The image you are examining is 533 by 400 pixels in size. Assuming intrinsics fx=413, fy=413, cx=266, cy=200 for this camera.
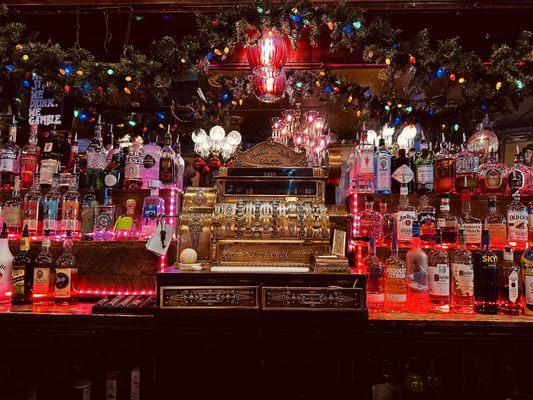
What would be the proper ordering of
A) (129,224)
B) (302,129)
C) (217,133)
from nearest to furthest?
(129,224) < (217,133) < (302,129)

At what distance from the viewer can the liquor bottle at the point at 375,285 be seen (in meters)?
2.70

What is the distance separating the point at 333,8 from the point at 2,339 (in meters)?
3.19

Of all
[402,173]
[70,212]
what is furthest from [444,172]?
[70,212]

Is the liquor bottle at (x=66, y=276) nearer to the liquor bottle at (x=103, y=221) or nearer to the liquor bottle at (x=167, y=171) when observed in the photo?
the liquor bottle at (x=103, y=221)

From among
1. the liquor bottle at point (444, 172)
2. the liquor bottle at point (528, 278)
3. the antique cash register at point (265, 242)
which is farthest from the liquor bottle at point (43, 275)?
the liquor bottle at point (528, 278)

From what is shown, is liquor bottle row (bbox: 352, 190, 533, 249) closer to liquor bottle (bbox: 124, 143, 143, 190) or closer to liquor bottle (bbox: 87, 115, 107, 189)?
liquor bottle (bbox: 124, 143, 143, 190)

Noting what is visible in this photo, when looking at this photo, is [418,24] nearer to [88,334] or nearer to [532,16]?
Answer: [532,16]

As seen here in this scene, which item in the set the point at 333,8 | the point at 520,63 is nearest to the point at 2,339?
the point at 333,8

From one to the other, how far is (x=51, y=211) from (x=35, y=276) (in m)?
0.49

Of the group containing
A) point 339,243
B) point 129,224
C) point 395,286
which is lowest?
point 395,286

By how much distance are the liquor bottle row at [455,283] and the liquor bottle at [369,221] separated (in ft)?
0.88

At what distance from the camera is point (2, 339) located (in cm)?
261

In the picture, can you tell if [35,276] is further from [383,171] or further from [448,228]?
[448,228]

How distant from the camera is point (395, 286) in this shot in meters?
2.70
